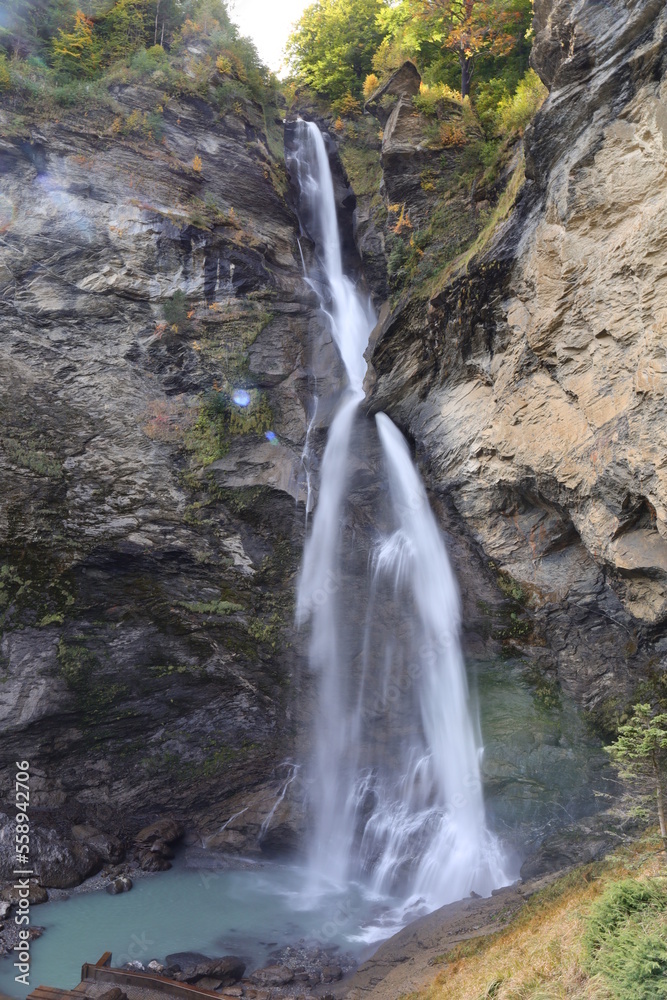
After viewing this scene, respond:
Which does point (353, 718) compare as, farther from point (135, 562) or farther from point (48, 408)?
point (48, 408)

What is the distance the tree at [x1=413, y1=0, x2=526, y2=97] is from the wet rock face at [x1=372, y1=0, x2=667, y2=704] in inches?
261

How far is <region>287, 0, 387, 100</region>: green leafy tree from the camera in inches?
902

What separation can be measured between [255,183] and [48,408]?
34.0 feet

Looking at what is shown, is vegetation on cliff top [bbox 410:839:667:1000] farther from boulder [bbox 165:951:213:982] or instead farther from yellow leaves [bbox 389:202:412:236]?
yellow leaves [bbox 389:202:412:236]

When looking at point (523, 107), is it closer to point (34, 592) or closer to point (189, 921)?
point (34, 592)

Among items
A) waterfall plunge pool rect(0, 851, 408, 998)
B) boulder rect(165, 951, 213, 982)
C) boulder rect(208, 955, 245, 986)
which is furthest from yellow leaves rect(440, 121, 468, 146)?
boulder rect(165, 951, 213, 982)

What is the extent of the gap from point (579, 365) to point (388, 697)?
8850 millimetres

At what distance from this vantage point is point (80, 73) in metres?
18.6

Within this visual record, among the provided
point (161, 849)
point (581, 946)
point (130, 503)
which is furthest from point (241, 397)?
point (581, 946)

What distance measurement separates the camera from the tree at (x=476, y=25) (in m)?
16.7

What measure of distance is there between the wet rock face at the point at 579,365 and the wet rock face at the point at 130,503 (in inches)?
208

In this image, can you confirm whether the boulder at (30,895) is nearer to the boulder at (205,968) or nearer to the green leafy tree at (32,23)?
the boulder at (205,968)

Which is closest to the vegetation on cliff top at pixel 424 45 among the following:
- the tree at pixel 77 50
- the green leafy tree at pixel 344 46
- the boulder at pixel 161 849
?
the green leafy tree at pixel 344 46

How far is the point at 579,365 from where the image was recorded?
1082 cm
